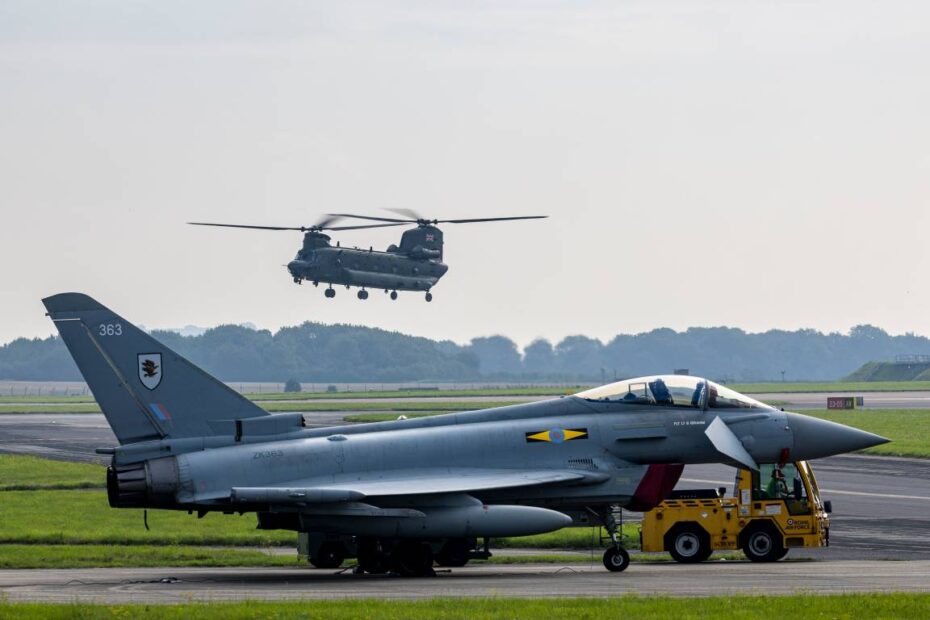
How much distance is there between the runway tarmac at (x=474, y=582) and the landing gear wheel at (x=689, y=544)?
32 centimetres

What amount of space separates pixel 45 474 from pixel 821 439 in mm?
29302

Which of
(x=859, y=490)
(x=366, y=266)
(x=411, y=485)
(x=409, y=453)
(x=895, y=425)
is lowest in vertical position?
(x=859, y=490)

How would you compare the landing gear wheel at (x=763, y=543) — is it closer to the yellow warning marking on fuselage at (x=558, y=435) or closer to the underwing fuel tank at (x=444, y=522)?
the yellow warning marking on fuselage at (x=558, y=435)

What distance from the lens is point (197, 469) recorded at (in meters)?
22.9

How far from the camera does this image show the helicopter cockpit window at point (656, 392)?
971 inches

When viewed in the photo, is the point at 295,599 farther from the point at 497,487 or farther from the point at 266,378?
A: the point at 266,378

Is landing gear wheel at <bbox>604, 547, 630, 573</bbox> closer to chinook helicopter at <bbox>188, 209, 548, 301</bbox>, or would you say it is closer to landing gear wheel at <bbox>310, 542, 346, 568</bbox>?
landing gear wheel at <bbox>310, 542, 346, 568</bbox>

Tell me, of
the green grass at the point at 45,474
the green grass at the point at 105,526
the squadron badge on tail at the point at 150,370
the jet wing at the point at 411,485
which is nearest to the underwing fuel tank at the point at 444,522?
the jet wing at the point at 411,485

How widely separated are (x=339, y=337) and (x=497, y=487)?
174 m

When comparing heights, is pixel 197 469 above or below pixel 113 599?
above

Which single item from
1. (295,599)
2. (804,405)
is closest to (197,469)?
(295,599)

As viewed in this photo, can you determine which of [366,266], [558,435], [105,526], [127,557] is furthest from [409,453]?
[366,266]

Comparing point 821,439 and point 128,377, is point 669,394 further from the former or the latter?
point 128,377

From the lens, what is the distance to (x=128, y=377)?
23.5 meters
